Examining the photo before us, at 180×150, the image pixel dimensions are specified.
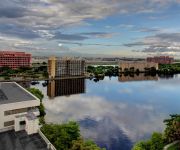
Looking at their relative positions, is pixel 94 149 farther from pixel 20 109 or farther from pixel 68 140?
pixel 20 109

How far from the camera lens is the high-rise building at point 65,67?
105m

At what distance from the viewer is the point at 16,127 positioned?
2450cm

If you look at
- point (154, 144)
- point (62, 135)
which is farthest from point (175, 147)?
point (62, 135)

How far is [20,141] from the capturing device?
72.9 ft

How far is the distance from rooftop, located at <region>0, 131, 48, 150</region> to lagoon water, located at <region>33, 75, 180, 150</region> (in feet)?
42.4

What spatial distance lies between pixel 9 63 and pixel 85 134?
93278mm

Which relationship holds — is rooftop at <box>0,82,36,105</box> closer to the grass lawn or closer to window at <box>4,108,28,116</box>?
window at <box>4,108,28,116</box>

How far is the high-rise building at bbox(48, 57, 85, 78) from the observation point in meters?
105

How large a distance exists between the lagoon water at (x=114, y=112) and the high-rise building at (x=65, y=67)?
2908cm

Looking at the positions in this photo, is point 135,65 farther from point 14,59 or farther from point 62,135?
point 62,135

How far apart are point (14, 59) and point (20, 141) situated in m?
106

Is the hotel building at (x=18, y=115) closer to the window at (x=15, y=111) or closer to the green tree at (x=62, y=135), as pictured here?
the window at (x=15, y=111)

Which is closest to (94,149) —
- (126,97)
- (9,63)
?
(126,97)

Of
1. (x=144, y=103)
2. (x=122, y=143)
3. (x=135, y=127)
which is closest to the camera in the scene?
(x=122, y=143)
